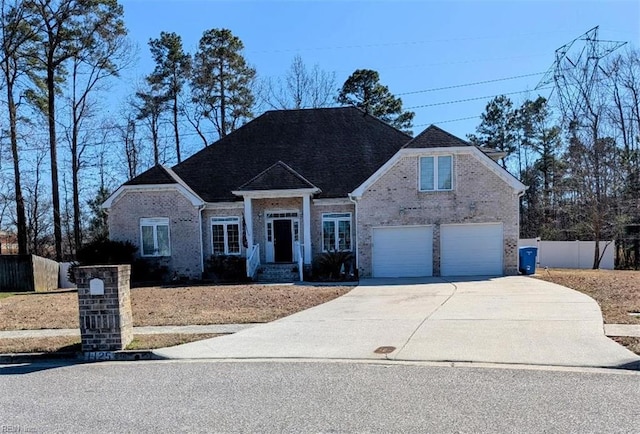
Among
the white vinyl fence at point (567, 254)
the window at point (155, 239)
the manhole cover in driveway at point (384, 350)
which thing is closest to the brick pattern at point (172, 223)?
the window at point (155, 239)

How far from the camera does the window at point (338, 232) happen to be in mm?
21062

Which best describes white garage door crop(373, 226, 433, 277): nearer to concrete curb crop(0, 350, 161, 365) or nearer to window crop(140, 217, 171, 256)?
window crop(140, 217, 171, 256)

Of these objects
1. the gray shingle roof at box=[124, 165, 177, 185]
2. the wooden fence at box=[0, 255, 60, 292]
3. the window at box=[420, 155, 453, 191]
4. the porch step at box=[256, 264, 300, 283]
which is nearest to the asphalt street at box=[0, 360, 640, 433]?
the porch step at box=[256, 264, 300, 283]

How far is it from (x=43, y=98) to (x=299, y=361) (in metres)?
30.0

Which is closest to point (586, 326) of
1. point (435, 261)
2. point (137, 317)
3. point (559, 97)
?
point (137, 317)

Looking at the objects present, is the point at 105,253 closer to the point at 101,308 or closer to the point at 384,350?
the point at 101,308

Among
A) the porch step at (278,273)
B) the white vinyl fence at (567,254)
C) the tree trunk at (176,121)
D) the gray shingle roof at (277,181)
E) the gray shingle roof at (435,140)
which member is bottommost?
the white vinyl fence at (567,254)

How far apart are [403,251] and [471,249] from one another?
2.74 meters

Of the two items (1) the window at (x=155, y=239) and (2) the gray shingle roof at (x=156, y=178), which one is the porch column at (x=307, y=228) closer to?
(2) the gray shingle roof at (x=156, y=178)

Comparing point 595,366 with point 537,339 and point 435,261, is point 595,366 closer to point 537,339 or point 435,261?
point 537,339

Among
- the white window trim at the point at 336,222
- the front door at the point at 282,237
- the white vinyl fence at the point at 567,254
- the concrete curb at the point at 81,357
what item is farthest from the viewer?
the white vinyl fence at the point at 567,254

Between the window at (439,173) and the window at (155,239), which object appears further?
the window at (155,239)

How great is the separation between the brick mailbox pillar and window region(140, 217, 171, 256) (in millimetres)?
13723

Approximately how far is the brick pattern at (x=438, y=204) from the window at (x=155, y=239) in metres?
8.63
